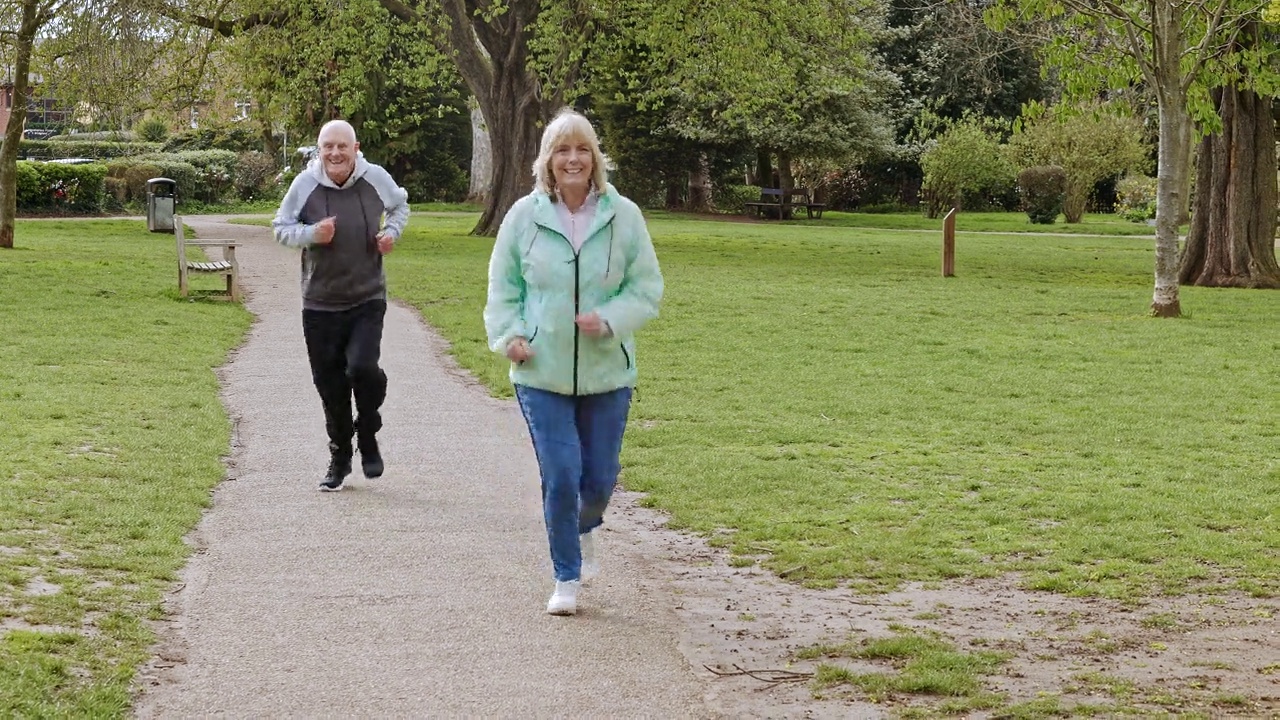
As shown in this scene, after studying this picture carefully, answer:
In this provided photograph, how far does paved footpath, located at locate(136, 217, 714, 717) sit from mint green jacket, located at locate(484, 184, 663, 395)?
92 cm

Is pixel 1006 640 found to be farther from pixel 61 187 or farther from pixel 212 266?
pixel 61 187

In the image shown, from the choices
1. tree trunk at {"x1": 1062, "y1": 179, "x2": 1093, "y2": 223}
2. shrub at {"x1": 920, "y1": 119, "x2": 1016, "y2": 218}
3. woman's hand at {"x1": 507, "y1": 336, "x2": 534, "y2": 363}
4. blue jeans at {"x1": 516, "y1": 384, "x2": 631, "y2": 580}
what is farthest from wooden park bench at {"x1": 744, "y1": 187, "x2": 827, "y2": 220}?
woman's hand at {"x1": 507, "y1": 336, "x2": 534, "y2": 363}

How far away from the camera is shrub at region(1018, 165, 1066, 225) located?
45500mm

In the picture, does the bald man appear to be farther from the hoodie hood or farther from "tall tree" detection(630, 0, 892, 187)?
"tall tree" detection(630, 0, 892, 187)

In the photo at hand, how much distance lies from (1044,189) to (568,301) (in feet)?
136

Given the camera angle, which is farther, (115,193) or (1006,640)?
(115,193)

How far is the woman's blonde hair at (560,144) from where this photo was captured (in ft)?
19.6

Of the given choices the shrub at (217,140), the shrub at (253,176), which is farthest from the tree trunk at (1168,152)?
the shrub at (217,140)

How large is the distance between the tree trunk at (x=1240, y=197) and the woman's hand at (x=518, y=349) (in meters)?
20.5

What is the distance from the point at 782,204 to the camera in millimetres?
48594

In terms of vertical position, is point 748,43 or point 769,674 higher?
point 748,43

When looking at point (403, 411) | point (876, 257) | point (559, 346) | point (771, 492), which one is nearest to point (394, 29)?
point (876, 257)

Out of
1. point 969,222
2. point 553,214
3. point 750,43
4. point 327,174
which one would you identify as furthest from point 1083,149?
point 553,214

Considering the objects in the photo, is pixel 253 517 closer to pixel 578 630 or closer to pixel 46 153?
pixel 578 630
